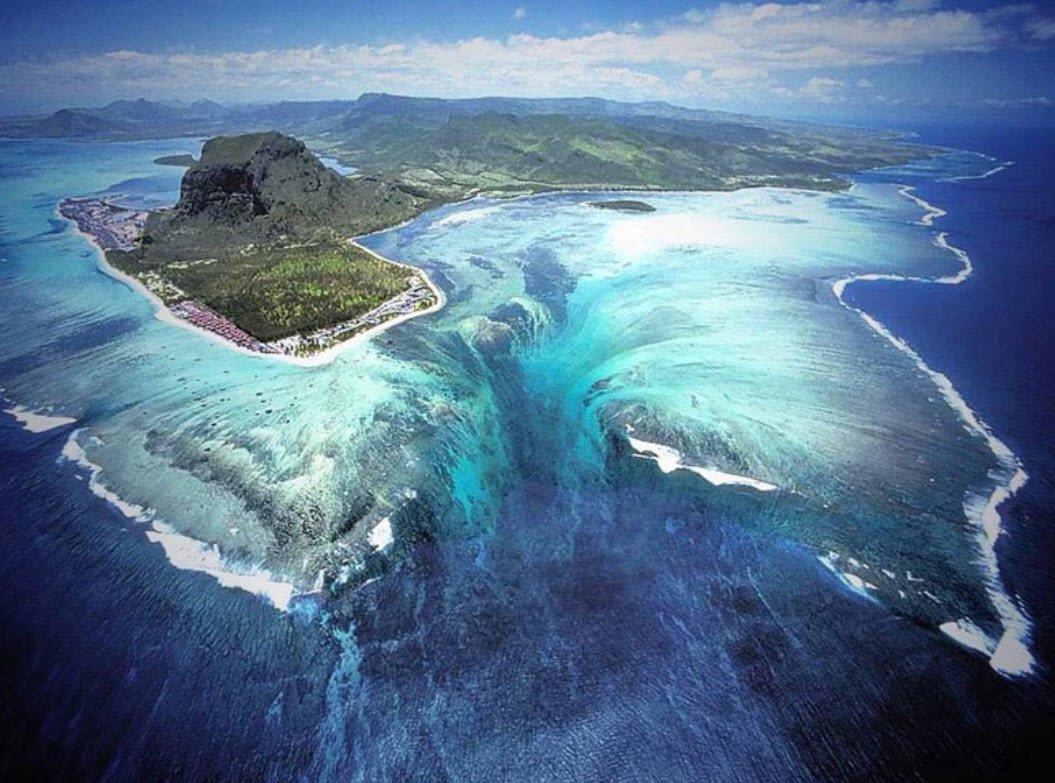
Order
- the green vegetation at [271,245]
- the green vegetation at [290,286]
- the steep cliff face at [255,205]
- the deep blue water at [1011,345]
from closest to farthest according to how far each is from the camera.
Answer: the deep blue water at [1011,345] → the green vegetation at [290,286] → the green vegetation at [271,245] → the steep cliff face at [255,205]

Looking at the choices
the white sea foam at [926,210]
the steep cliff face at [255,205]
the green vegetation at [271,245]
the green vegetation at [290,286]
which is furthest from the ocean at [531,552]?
the white sea foam at [926,210]

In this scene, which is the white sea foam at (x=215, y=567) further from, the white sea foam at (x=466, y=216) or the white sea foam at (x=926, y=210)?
the white sea foam at (x=926, y=210)

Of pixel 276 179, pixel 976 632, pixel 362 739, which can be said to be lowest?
pixel 362 739

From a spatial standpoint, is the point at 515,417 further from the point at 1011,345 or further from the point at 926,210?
the point at 926,210

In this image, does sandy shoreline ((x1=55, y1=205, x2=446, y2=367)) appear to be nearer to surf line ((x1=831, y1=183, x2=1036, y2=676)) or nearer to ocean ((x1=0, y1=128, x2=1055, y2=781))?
ocean ((x1=0, y1=128, x2=1055, y2=781))

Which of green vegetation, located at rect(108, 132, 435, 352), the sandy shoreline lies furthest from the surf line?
green vegetation, located at rect(108, 132, 435, 352)

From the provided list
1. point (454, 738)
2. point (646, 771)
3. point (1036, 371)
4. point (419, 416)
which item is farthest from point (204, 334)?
point (1036, 371)

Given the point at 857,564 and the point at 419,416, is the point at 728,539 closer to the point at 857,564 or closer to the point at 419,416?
the point at 857,564
